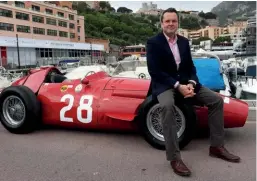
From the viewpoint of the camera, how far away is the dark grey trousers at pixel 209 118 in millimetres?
3051

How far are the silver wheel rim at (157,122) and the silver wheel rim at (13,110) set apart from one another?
6.85 ft

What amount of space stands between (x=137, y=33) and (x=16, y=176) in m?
102

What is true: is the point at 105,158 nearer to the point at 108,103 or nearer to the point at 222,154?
the point at 108,103

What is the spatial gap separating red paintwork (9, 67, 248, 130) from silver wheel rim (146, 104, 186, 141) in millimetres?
308

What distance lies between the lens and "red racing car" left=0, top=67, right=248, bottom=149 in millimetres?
3678

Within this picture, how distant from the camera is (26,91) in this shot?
4.53 meters

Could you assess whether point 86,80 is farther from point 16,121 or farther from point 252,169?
point 252,169

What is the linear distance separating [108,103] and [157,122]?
2.71ft

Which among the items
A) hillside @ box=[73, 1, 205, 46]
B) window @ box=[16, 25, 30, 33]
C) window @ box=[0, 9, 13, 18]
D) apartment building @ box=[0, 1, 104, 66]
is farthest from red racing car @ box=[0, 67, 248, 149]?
hillside @ box=[73, 1, 205, 46]

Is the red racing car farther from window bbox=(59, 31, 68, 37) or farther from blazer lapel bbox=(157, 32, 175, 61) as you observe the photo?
window bbox=(59, 31, 68, 37)

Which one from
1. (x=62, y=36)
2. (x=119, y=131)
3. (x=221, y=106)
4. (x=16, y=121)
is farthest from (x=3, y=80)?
(x=62, y=36)

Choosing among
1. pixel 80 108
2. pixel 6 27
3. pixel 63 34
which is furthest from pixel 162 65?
pixel 63 34

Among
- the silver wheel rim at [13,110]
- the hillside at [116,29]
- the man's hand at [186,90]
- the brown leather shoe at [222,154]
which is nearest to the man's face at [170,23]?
the man's hand at [186,90]

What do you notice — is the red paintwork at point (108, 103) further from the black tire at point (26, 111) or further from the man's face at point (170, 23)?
the man's face at point (170, 23)
